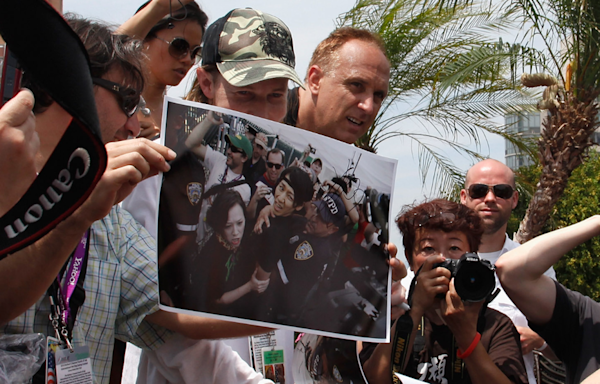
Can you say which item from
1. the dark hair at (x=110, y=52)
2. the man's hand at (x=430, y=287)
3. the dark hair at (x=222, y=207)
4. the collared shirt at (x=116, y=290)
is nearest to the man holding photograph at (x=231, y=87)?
the collared shirt at (x=116, y=290)

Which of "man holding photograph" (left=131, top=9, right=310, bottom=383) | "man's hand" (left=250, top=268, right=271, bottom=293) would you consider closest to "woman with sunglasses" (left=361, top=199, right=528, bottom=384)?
"man holding photograph" (left=131, top=9, right=310, bottom=383)

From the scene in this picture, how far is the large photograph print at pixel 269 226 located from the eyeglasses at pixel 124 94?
9.8 inches

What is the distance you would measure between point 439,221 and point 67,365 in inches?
62.3

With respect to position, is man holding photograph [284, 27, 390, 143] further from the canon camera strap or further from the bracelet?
the canon camera strap

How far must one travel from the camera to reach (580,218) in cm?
1491

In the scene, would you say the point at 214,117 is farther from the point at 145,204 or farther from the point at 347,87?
the point at 347,87

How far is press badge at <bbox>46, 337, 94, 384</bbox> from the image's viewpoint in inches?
63.1


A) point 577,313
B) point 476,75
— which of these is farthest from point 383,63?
point 476,75

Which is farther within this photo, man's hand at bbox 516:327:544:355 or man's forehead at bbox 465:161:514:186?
man's forehead at bbox 465:161:514:186

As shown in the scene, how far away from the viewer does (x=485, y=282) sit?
2271mm

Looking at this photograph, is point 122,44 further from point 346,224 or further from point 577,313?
point 577,313

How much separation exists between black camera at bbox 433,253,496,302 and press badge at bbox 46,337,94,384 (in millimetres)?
1305

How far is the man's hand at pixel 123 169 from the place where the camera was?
1351 mm

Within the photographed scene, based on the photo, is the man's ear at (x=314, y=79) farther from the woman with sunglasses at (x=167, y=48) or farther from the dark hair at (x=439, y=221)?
the dark hair at (x=439, y=221)
